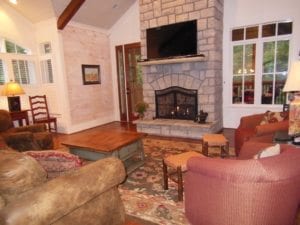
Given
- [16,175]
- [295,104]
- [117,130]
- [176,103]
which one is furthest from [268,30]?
[16,175]

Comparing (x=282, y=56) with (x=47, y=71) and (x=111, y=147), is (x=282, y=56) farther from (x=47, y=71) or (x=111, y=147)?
(x=47, y=71)

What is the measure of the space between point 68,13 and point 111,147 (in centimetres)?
363

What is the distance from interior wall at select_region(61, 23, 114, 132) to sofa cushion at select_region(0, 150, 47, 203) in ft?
14.6

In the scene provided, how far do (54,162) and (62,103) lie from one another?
402cm

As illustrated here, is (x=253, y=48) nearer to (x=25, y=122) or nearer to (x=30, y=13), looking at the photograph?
(x=30, y=13)

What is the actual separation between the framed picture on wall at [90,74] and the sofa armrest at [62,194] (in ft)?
15.0

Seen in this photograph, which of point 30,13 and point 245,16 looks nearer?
point 245,16

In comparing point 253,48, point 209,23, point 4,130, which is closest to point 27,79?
point 4,130

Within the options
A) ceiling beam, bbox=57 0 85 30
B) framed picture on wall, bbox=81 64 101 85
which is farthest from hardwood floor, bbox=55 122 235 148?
ceiling beam, bbox=57 0 85 30

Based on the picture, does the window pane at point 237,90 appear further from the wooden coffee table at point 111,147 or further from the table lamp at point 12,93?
the table lamp at point 12,93

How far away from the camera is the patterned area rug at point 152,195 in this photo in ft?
6.95

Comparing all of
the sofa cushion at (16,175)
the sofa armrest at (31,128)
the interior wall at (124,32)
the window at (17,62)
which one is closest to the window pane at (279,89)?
the interior wall at (124,32)

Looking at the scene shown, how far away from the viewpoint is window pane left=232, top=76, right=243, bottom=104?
507 centimetres

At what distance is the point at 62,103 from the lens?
543 centimetres
